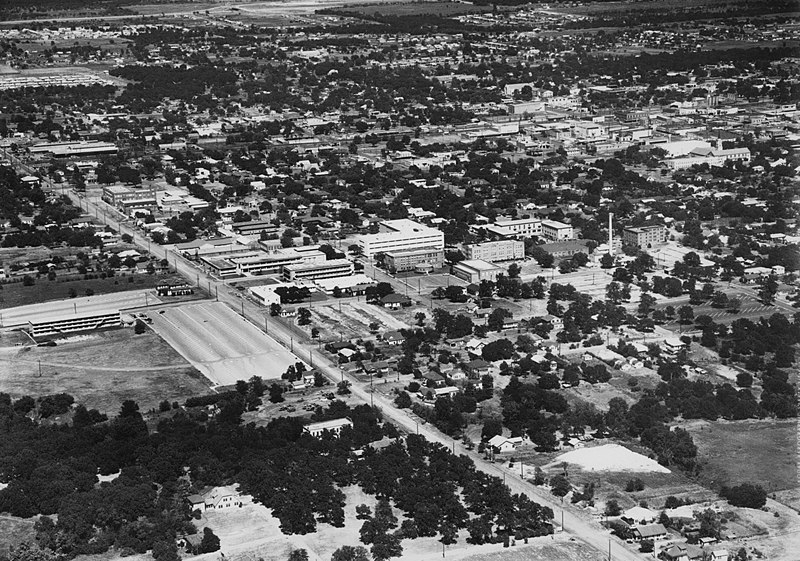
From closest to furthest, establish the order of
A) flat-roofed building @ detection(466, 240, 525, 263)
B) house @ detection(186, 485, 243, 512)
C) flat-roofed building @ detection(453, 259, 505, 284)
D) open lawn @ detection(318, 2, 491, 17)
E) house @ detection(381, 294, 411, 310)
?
house @ detection(186, 485, 243, 512)
house @ detection(381, 294, 411, 310)
flat-roofed building @ detection(453, 259, 505, 284)
flat-roofed building @ detection(466, 240, 525, 263)
open lawn @ detection(318, 2, 491, 17)

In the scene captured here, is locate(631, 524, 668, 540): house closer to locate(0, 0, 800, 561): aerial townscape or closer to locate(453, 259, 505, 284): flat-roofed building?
locate(0, 0, 800, 561): aerial townscape

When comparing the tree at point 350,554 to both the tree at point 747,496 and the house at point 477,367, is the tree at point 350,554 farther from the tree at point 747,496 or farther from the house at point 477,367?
the house at point 477,367

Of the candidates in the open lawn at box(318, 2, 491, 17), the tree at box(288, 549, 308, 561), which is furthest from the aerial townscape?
the open lawn at box(318, 2, 491, 17)

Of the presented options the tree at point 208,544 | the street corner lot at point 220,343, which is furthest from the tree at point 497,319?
the tree at point 208,544

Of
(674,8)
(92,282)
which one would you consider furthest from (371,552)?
(674,8)

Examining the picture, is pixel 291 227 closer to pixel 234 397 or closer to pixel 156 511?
pixel 234 397

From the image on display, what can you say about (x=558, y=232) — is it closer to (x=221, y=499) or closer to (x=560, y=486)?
(x=560, y=486)
